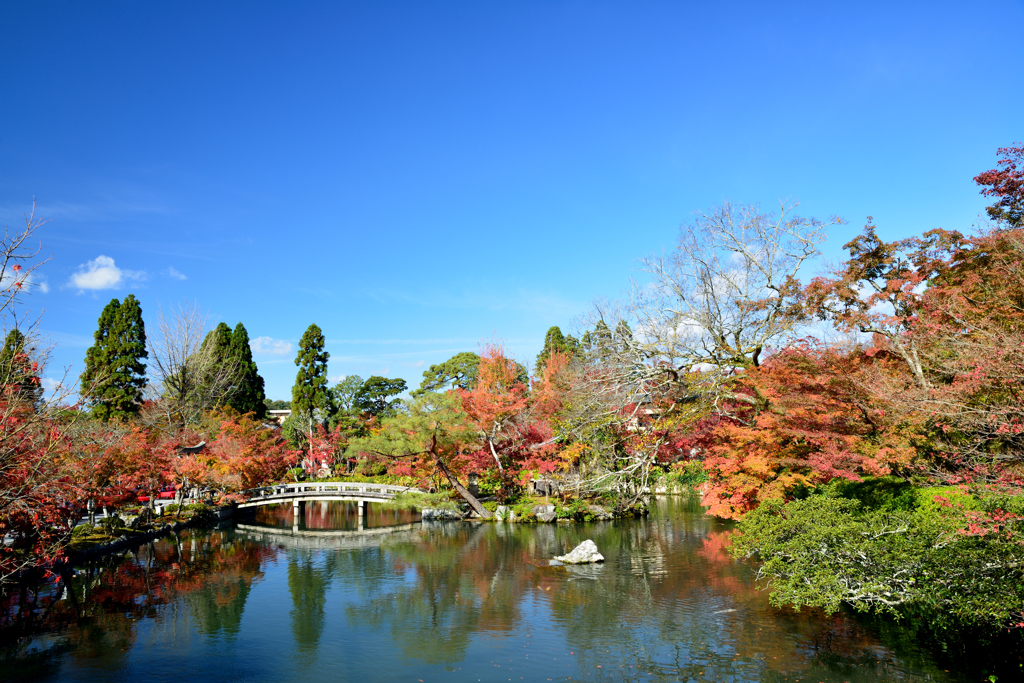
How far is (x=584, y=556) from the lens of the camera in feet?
50.9

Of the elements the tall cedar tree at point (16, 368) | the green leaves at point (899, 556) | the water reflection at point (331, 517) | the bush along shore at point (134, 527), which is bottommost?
the water reflection at point (331, 517)

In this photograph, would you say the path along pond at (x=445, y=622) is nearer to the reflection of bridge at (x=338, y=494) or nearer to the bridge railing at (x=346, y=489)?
the reflection of bridge at (x=338, y=494)

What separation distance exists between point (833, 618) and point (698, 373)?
236 inches

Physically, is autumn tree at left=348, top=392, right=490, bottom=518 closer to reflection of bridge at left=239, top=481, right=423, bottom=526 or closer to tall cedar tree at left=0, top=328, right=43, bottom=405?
reflection of bridge at left=239, top=481, right=423, bottom=526

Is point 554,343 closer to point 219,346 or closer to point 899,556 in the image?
point 219,346

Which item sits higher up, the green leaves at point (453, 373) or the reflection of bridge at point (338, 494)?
the green leaves at point (453, 373)

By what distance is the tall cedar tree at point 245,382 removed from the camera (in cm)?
3728

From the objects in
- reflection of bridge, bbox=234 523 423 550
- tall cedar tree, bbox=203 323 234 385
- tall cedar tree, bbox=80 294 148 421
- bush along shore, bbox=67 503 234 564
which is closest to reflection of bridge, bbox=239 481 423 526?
reflection of bridge, bbox=234 523 423 550

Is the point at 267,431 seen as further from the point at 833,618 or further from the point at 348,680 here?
the point at 833,618

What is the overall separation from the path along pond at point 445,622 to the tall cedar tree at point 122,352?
13.0 meters

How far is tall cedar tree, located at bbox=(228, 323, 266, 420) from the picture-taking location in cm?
3728

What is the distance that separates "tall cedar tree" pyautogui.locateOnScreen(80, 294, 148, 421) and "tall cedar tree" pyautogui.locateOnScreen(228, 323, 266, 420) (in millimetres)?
7691

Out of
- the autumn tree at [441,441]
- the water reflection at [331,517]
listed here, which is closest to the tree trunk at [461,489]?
the autumn tree at [441,441]

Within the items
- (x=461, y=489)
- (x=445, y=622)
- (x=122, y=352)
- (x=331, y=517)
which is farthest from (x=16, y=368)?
(x=122, y=352)
